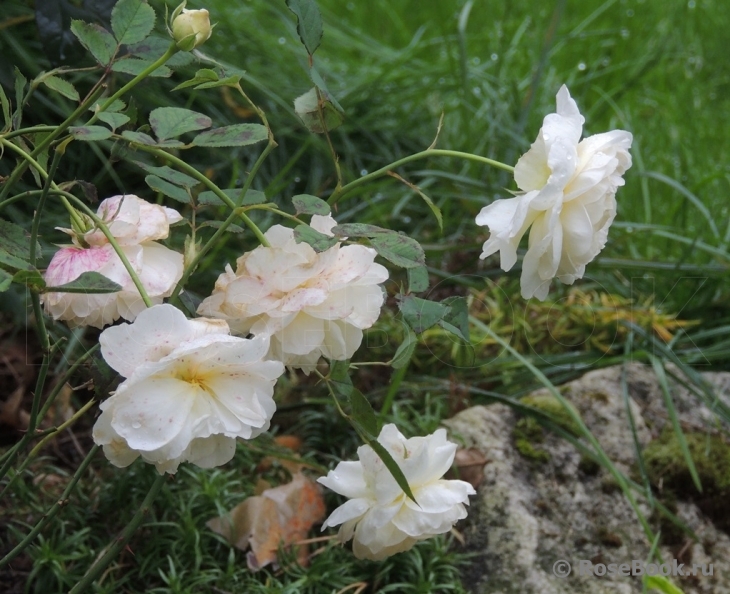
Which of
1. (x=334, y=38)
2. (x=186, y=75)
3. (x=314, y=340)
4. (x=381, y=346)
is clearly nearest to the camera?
(x=314, y=340)

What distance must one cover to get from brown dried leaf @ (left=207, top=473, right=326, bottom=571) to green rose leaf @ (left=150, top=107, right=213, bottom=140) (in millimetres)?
545

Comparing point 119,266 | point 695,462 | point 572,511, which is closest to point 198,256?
point 119,266

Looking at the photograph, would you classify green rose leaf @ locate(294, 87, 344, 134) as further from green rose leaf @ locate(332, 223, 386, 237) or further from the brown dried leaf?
the brown dried leaf

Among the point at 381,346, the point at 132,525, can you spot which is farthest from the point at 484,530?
the point at 132,525

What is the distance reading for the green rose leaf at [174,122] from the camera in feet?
2.18

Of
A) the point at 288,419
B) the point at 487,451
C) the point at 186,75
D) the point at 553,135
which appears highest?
the point at 553,135

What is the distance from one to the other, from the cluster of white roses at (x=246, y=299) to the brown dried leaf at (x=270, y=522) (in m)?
0.47

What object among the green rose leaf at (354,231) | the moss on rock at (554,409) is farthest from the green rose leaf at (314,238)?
the moss on rock at (554,409)

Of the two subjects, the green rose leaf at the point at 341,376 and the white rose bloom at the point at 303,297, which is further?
the green rose leaf at the point at 341,376

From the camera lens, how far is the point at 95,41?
646 millimetres

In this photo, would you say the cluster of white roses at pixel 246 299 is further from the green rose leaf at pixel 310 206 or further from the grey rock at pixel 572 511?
the grey rock at pixel 572 511

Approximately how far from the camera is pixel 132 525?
0.71m

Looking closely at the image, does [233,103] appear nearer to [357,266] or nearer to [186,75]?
[186,75]

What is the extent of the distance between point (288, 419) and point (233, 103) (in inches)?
32.3
